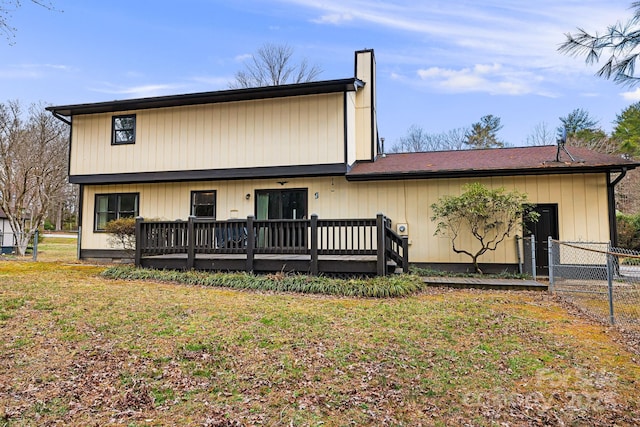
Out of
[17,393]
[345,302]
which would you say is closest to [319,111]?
[345,302]

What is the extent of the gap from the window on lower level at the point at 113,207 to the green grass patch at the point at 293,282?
421cm

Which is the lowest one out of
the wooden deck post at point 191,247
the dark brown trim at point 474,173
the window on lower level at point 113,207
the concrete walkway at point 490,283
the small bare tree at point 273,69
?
the concrete walkway at point 490,283

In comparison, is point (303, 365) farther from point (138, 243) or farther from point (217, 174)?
point (217, 174)

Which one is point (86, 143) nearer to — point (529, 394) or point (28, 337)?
point (28, 337)

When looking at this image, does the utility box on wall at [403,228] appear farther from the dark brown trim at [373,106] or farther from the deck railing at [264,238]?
the dark brown trim at [373,106]

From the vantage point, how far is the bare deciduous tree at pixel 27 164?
51.7 ft

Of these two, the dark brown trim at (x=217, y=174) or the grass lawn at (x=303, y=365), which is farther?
the dark brown trim at (x=217, y=174)

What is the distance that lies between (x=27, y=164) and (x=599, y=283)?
22.6m

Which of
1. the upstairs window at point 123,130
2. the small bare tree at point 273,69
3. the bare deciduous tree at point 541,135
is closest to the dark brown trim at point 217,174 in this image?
the upstairs window at point 123,130

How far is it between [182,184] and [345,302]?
793 centimetres

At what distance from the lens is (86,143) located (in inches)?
484

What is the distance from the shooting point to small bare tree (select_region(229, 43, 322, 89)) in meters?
24.6

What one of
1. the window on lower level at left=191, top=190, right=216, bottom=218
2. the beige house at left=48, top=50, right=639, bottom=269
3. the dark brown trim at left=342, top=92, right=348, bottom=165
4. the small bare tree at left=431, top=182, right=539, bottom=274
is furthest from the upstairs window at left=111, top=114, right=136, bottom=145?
the small bare tree at left=431, top=182, right=539, bottom=274

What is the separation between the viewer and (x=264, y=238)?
8.69 metres
